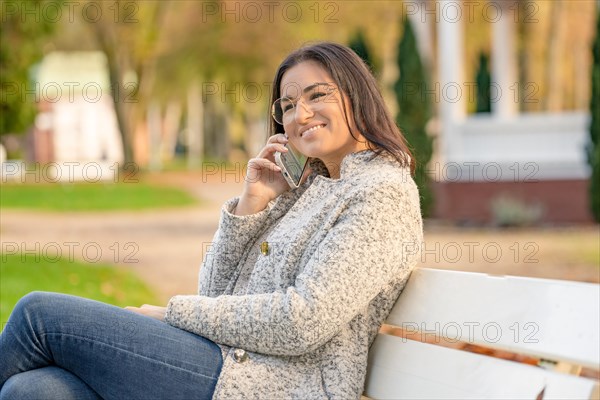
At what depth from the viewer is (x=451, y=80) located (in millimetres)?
15781

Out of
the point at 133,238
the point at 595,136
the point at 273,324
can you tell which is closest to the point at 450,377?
the point at 273,324

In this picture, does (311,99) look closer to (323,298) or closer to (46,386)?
A: (323,298)

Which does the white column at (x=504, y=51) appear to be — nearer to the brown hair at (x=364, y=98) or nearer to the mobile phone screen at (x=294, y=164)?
the mobile phone screen at (x=294, y=164)

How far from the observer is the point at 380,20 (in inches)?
1006

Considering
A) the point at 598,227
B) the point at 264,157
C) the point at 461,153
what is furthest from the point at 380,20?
the point at 264,157

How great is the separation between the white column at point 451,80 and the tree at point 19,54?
7.69 meters

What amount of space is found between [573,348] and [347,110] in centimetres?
112

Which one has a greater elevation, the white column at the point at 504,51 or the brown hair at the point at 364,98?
the brown hair at the point at 364,98

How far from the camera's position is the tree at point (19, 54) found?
61.2 feet

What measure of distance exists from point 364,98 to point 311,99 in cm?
18

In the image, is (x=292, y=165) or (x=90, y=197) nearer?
(x=292, y=165)

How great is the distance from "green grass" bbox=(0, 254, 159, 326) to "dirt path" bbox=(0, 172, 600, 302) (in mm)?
325

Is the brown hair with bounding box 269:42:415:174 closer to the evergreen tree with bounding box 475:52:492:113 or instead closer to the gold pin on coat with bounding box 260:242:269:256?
A: the gold pin on coat with bounding box 260:242:269:256

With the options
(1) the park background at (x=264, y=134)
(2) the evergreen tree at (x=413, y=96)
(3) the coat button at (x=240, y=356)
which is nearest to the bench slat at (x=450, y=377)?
(3) the coat button at (x=240, y=356)
